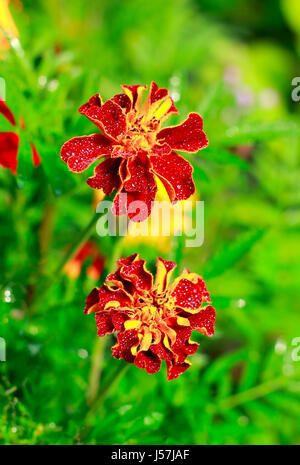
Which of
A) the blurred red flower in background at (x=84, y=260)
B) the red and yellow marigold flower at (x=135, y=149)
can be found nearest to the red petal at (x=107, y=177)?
the red and yellow marigold flower at (x=135, y=149)

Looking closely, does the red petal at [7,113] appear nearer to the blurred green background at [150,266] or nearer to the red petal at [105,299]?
the blurred green background at [150,266]

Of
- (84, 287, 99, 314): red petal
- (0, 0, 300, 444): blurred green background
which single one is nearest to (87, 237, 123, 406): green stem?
(0, 0, 300, 444): blurred green background

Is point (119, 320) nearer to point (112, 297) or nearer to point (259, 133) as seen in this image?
point (112, 297)

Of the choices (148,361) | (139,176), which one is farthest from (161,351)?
(139,176)

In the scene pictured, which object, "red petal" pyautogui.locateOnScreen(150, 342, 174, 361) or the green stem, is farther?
the green stem

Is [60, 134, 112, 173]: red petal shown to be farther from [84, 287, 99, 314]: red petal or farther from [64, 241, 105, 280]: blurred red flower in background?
[64, 241, 105, 280]: blurred red flower in background

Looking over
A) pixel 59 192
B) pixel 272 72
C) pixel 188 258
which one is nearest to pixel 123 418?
pixel 59 192
